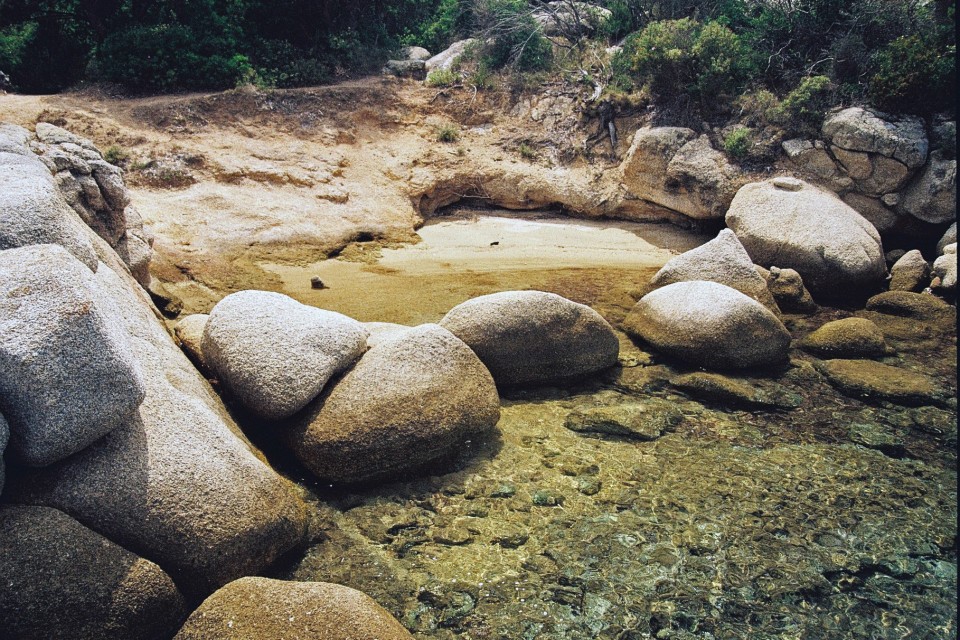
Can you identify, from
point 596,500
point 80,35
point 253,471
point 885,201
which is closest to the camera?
point 253,471

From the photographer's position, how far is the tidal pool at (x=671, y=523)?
14.9 feet

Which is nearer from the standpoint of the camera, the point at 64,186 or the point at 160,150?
the point at 64,186

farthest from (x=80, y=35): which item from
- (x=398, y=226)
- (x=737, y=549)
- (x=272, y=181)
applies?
(x=737, y=549)

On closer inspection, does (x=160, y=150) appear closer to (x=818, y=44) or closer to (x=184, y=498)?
(x=184, y=498)

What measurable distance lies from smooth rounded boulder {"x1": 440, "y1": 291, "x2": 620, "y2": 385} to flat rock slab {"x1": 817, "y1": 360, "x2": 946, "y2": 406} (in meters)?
3.06

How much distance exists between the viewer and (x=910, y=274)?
12.0 m

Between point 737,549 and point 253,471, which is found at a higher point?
point 253,471

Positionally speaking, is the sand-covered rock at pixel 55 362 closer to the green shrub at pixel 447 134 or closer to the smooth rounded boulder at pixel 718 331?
the smooth rounded boulder at pixel 718 331

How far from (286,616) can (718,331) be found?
641cm

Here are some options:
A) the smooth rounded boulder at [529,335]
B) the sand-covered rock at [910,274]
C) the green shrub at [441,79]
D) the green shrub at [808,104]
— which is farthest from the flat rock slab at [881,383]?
the green shrub at [441,79]

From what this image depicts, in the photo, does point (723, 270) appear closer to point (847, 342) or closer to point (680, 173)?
point (847, 342)

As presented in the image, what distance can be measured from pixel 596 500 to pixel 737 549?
120 cm

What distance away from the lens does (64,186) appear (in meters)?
7.64

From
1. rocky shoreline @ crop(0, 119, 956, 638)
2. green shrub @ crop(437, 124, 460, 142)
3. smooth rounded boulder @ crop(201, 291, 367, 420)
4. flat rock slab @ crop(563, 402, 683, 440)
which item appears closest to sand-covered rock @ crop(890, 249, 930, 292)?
rocky shoreline @ crop(0, 119, 956, 638)
